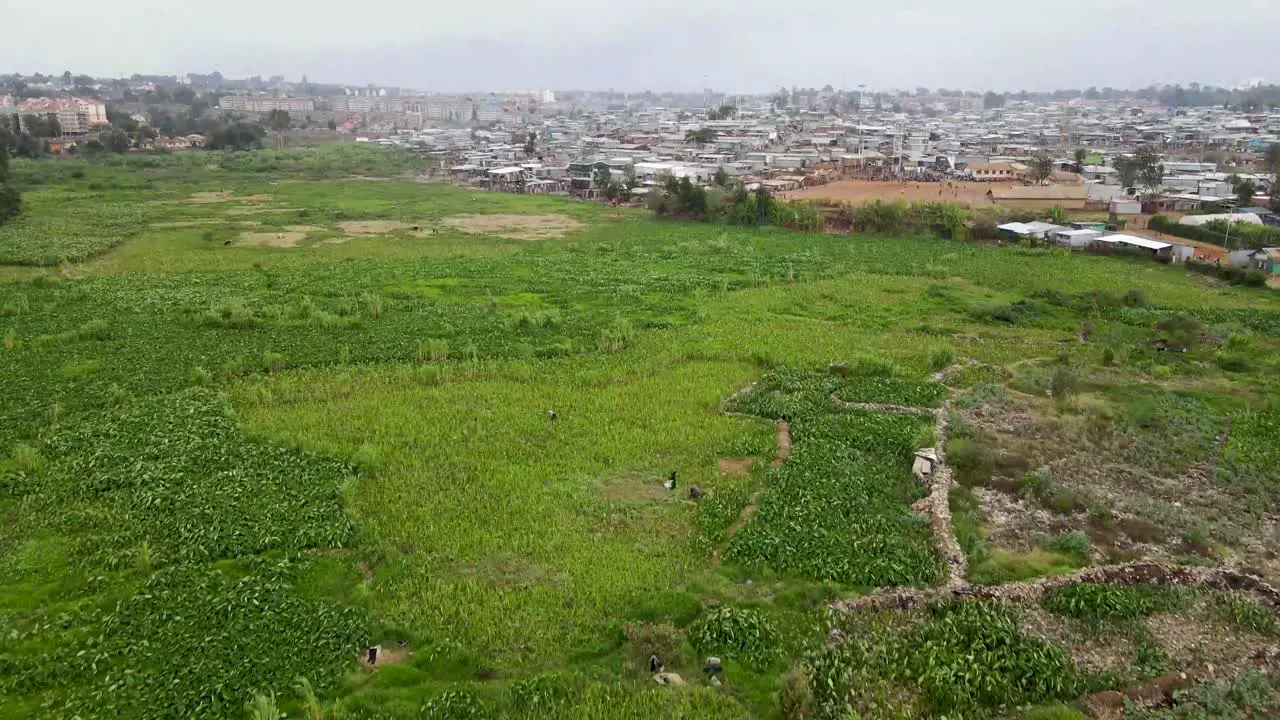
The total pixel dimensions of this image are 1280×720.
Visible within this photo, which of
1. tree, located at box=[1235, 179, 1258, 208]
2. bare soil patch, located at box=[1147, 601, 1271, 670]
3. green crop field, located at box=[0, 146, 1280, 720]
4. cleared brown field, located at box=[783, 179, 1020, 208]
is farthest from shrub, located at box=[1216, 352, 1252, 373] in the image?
tree, located at box=[1235, 179, 1258, 208]

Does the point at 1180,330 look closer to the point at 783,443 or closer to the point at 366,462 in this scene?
the point at 783,443

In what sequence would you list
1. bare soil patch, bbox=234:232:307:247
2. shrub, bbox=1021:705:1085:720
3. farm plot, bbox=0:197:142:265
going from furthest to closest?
bare soil patch, bbox=234:232:307:247
farm plot, bbox=0:197:142:265
shrub, bbox=1021:705:1085:720

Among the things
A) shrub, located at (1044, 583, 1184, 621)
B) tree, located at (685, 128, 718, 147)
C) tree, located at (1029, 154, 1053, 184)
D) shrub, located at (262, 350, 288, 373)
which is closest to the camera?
shrub, located at (1044, 583, 1184, 621)

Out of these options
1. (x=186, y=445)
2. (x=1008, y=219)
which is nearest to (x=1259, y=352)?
(x=1008, y=219)

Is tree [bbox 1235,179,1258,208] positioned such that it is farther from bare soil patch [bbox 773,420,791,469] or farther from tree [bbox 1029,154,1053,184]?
bare soil patch [bbox 773,420,791,469]

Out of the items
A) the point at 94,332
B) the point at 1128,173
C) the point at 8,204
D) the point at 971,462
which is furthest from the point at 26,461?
the point at 1128,173

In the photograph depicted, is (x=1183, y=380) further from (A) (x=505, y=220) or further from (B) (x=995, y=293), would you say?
(A) (x=505, y=220)

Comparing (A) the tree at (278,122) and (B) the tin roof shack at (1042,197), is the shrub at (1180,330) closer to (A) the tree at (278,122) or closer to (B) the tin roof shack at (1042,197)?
(B) the tin roof shack at (1042,197)
